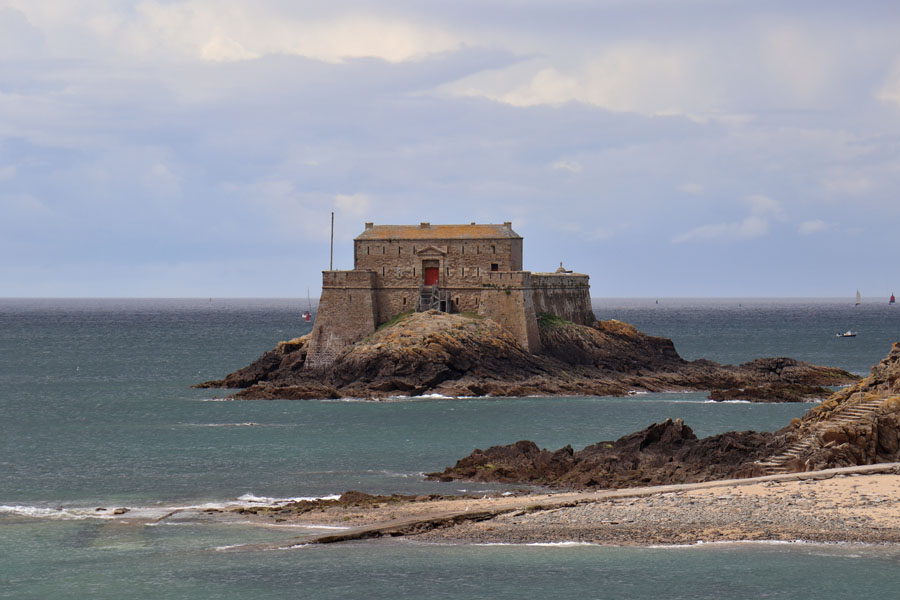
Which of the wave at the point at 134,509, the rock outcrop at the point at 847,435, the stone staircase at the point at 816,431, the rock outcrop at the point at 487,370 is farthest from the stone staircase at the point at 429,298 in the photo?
the stone staircase at the point at 816,431

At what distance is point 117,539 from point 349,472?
11.1 metres

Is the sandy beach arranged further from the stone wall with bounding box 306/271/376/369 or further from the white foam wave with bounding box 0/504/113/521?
the stone wall with bounding box 306/271/376/369

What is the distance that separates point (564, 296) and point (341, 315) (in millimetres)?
14826

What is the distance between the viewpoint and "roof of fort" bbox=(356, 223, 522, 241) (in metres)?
70.4

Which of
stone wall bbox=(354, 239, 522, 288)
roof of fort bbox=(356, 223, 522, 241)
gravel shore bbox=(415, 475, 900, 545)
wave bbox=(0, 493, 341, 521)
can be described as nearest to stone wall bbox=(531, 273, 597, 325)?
stone wall bbox=(354, 239, 522, 288)

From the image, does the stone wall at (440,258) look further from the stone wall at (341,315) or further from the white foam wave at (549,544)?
the white foam wave at (549,544)

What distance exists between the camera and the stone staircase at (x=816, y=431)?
3381 cm

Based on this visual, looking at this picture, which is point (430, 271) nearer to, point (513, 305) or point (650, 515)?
point (513, 305)

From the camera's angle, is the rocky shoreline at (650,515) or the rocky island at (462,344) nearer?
the rocky shoreline at (650,515)

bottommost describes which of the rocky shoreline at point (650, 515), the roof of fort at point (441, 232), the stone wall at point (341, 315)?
the rocky shoreline at point (650, 515)

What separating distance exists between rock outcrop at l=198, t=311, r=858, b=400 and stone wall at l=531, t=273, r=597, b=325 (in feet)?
3.89

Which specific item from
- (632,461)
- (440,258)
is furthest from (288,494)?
(440,258)

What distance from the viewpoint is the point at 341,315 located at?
6881 cm

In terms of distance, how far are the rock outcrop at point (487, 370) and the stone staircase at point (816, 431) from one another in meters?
26.0
